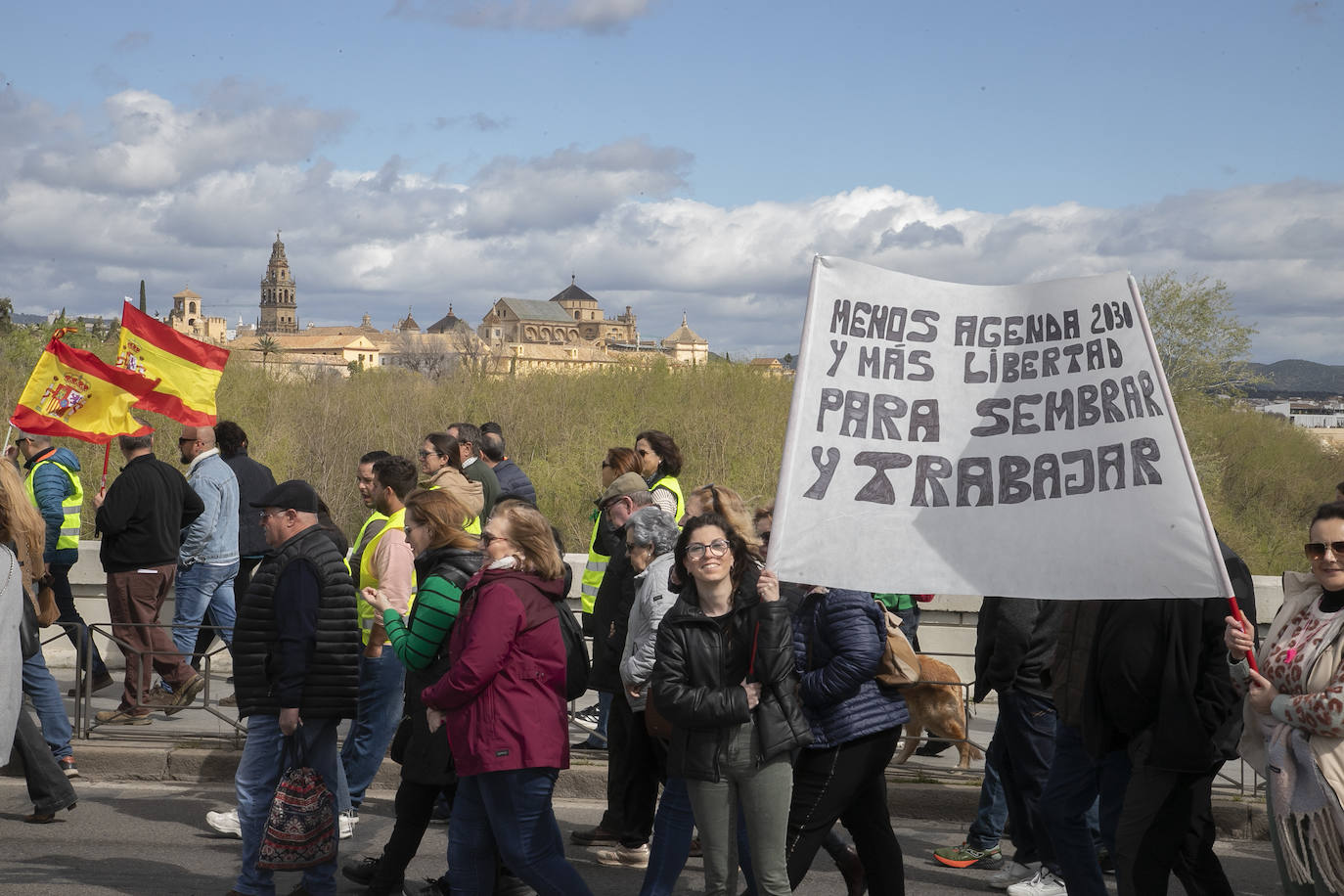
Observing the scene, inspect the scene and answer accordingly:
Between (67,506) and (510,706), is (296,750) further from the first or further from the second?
→ (67,506)

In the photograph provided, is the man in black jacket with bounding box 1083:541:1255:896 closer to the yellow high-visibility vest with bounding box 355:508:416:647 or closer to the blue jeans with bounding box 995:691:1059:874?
the blue jeans with bounding box 995:691:1059:874

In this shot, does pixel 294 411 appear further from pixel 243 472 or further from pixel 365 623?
pixel 365 623

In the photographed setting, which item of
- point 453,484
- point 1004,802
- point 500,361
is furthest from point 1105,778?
point 500,361

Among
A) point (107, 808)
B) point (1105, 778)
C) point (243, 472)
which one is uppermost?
point (243, 472)

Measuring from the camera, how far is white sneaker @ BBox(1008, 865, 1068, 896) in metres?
5.98

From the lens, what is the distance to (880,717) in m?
4.95

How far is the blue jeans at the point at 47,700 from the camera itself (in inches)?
290

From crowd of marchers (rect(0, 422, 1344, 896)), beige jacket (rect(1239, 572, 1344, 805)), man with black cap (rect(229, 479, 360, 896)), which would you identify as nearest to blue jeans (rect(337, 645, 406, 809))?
crowd of marchers (rect(0, 422, 1344, 896))

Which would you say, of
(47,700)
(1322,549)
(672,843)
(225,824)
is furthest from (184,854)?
(1322,549)

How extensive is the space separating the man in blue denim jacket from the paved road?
2202 millimetres

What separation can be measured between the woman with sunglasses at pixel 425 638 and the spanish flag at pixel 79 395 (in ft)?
17.1

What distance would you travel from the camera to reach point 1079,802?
5.15m

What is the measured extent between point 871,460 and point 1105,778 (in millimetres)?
1637

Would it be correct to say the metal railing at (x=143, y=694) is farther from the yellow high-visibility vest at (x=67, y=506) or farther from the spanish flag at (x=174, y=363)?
the spanish flag at (x=174, y=363)
